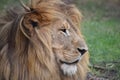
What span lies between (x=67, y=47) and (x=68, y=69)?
197 millimetres

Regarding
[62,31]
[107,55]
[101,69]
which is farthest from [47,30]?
[107,55]

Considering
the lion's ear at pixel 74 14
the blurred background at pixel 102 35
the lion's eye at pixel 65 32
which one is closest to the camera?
the lion's eye at pixel 65 32

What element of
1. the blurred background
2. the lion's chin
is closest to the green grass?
the blurred background

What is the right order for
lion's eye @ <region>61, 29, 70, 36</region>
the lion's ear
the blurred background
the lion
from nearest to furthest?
the lion
lion's eye @ <region>61, 29, 70, 36</region>
the lion's ear
the blurred background

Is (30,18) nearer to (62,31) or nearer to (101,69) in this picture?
(62,31)

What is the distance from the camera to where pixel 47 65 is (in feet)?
12.8

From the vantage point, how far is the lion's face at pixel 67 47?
12.8 feet

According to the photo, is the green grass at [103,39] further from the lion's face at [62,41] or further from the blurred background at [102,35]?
the lion's face at [62,41]

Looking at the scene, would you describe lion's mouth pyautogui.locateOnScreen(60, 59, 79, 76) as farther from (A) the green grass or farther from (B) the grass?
(A) the green grass

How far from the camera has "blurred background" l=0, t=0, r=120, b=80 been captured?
571 centimetres

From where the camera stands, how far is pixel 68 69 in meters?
3.97

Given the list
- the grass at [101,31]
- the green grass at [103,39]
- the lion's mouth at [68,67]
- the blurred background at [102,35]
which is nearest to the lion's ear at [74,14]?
the lion's mouth at [68,67]

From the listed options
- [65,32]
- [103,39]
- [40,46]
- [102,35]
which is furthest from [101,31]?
[40,46]

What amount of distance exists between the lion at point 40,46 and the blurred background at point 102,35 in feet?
3.78
